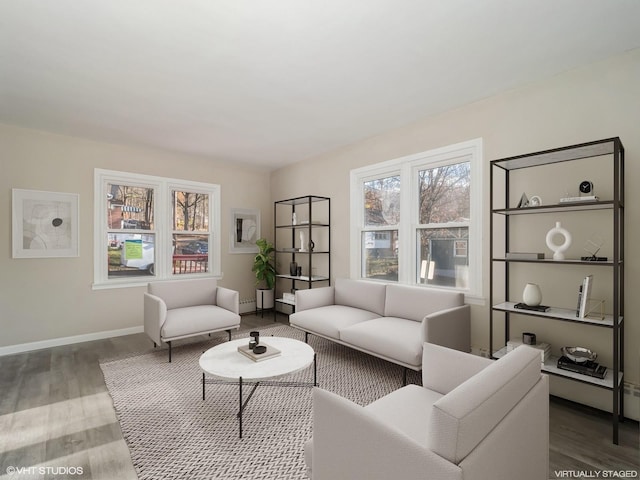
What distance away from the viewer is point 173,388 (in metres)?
2.79

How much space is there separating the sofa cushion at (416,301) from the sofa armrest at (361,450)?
213 cm

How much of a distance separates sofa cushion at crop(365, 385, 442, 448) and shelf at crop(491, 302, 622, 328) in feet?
3.92

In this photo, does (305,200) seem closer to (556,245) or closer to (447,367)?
(556,245)

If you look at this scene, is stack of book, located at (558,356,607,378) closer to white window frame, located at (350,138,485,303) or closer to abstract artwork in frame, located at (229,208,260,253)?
white window frame, located at (350,138,485,303)

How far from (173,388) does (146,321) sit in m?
1.31

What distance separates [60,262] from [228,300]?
212 centimetres

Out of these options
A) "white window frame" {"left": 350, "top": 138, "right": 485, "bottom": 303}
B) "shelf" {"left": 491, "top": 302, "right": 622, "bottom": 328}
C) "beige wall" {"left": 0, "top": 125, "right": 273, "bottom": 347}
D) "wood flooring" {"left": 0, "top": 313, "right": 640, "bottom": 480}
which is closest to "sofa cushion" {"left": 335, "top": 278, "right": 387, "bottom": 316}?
"white window frame" {"left": 350, "top": 138, "right": 485, "bottom": 303}

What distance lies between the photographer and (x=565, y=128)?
259 centimetres

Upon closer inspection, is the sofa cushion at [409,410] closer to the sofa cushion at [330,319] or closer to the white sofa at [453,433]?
the white sofa at [453,433]

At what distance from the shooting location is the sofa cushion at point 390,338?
104 inches

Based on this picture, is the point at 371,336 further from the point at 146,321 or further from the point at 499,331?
the point at 146,321

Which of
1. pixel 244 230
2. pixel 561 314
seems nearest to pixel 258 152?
pixel 244 230

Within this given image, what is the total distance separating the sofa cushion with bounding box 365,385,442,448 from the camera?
145 centimetres

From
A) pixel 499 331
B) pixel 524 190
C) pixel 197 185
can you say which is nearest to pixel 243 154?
pixel 197 185
